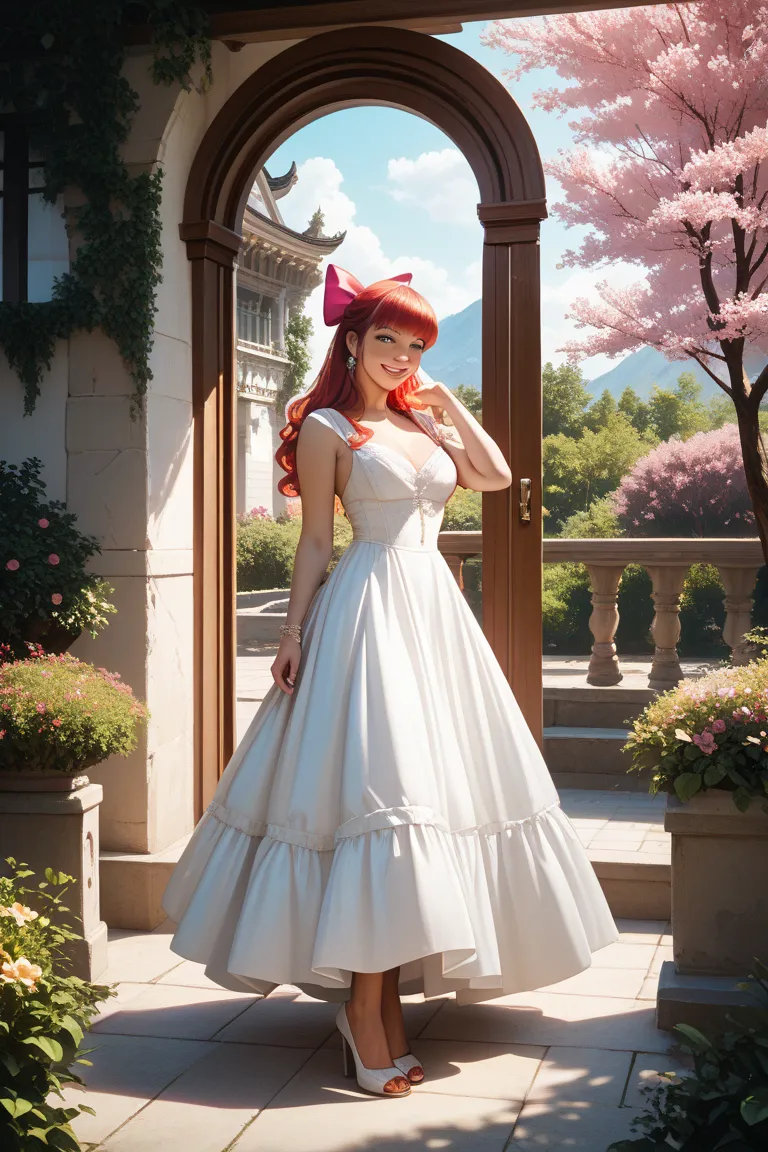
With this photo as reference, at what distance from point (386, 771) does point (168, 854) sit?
172 cm

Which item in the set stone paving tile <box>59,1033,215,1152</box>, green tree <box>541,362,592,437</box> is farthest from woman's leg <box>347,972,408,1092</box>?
green tree <box>541,362,592,437</box>

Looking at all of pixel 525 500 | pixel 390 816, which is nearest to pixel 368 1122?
pixel 390 816

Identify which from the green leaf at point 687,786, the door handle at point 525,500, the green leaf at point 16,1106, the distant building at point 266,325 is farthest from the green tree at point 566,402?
the distant building at point 266,325

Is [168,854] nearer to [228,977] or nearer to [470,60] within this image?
[228,977]

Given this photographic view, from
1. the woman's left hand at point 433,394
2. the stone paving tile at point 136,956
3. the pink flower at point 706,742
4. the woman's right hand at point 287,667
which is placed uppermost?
the woman's left hand at point 433,394

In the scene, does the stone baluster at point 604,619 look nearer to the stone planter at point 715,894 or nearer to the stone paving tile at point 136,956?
the stone paving tile at point 136,956

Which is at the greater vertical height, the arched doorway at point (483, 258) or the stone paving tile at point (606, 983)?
the arched doorway at point (483, 258)

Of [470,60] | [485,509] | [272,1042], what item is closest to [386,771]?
[272,1042]

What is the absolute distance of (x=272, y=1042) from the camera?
2.98 metres

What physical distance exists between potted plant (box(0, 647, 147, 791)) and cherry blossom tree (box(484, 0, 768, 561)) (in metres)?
5.38

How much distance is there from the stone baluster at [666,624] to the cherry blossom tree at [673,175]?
1624 mm

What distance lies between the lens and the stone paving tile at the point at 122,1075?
8.30ft

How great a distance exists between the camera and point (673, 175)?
8.55 m

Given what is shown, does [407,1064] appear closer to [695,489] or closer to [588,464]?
[695,489]
